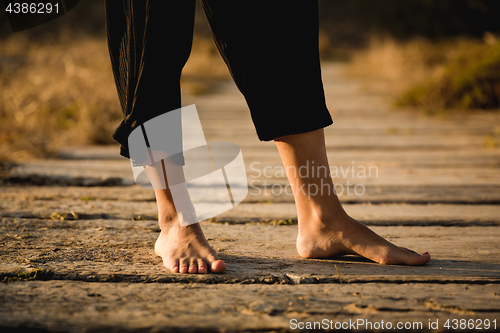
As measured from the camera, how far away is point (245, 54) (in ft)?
3.39

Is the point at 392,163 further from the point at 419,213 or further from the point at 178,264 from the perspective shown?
the point at 178,264

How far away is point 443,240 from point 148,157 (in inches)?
33.6

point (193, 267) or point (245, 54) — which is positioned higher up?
point (245, 54)

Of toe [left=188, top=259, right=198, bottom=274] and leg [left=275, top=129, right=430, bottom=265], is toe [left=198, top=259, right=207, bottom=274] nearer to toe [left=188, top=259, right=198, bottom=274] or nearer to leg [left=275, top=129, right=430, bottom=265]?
toe [left=188, top=259, right=198, bottom=274]

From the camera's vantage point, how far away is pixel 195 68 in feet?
27.2

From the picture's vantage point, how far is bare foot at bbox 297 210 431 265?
3.51 feet

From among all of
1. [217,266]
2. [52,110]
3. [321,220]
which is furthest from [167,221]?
[52,110]

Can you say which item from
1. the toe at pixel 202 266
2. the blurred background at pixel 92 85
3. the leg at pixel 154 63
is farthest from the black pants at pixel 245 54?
the blurred background at pixel 92 85

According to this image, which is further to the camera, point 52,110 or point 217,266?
point 52,110

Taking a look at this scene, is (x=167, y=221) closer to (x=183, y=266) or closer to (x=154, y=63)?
(x=183, y=266)

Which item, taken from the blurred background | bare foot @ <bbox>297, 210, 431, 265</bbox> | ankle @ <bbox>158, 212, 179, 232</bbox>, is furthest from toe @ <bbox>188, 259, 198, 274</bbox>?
the blurred background

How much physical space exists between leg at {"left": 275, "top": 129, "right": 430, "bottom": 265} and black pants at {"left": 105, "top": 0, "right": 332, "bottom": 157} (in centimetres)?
6

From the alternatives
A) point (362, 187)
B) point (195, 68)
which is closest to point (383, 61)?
point (195, 68)

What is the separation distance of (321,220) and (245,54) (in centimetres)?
46
